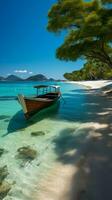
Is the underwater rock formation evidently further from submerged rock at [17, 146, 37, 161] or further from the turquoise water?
submerged rock at [17, 146, 37, 161]

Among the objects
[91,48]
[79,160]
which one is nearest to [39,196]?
[79,160]

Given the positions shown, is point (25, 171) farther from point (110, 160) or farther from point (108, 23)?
point (108, 23)

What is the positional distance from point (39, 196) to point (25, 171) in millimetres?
1474

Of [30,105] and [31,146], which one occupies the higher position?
[30,105]

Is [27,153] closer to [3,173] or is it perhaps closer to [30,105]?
[3,173]

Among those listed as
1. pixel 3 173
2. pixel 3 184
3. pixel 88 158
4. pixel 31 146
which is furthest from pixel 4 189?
pixel 31 146

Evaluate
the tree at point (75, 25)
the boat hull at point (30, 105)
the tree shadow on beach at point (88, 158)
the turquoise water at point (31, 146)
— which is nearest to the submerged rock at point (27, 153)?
the turquoise water at point (31, 146)

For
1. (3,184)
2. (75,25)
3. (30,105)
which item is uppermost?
(75,25)

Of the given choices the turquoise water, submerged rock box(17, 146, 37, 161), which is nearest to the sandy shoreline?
the turquoise water

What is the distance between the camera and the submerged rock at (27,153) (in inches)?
285

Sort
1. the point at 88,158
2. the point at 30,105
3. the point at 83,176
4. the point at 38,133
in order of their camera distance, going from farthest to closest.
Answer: the point at 30,105, the point at 38,133, the point at 88,158, the point at 83,176

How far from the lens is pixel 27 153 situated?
7602 millimetres

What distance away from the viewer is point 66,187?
5.07 metres

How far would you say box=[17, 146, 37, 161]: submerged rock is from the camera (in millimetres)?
7230
